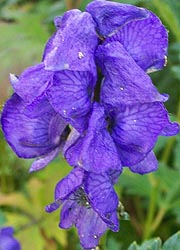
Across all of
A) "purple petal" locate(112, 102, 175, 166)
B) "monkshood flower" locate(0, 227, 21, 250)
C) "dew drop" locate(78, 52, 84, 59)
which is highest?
"dew drop" locate(78, 52, 84, 59)

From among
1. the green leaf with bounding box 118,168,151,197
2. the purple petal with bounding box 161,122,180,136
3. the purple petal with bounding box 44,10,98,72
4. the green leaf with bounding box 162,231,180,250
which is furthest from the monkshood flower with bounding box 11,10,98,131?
the green leaf with bounding box 118,168,151,197

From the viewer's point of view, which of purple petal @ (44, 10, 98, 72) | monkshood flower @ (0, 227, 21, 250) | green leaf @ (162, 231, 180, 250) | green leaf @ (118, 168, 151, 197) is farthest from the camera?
green leaf @ (118, 168, 151, 197)

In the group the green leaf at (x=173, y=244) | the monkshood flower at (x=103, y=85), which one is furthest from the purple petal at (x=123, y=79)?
the green leaf at (x=173, y=244)

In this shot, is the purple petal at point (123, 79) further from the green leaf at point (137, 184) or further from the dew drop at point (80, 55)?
the green leaf at point (137, 184)

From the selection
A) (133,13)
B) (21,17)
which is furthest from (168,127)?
(21,17)

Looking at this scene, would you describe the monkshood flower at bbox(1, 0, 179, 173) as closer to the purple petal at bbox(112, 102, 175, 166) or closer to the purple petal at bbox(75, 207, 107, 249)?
the purple petal at bbox(112, 102, 175, 166)

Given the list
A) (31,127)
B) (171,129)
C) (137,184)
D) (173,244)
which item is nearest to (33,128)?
(31,127)
